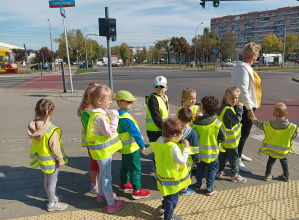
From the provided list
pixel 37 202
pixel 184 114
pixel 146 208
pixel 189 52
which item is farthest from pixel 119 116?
pixel 189 52

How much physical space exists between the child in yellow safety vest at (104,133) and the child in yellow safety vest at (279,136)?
2.16m

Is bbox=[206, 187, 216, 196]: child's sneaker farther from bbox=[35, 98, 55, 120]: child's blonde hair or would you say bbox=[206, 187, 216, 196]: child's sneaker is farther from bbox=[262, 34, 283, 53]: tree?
bbox=[262, 34, 283, 53]: tree

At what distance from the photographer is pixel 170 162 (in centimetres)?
237

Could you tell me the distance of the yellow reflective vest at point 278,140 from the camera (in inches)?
128

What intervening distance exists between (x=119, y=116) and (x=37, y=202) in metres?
1.59

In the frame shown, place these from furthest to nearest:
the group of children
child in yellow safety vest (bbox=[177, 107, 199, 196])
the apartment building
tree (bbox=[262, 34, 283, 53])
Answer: the apartment building < tree (bbox=[262, 34, 283, 53]) < child in yellow safety vest (bbox=[177, 107, 199, 196]) < the group of children

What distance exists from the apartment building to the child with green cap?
103518 millimetres

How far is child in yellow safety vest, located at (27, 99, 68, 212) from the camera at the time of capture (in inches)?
102

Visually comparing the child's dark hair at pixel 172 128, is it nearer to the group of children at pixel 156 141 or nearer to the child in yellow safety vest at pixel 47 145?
the group of children at pixel 156 141

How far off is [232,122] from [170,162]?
1.36 m

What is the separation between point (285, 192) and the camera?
3.08 m

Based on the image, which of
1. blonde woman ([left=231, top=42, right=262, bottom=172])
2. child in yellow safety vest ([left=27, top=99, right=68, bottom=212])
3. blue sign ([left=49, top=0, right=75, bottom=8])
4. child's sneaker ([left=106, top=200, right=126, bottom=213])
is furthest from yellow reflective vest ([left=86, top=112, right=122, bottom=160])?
blue sign ([left=49, top=0, right=75, bottom=8])

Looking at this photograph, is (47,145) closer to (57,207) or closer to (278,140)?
(57,207)

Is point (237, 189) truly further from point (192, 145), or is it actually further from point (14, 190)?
point (14, 190)
